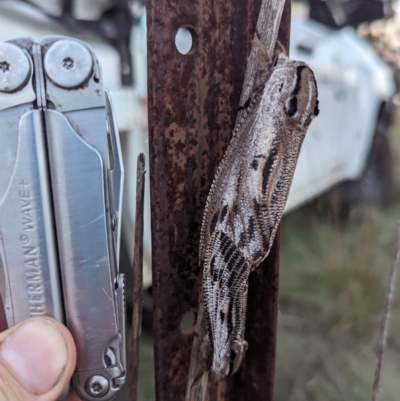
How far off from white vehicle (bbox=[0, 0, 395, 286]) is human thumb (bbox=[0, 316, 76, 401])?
25.1 inches

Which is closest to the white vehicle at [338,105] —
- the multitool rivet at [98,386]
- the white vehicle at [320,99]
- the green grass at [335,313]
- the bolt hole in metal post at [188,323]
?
the white vehicle at [320,99]

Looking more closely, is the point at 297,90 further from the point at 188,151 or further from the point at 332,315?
the point at 332,315

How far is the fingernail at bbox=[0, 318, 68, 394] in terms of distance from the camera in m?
0.47

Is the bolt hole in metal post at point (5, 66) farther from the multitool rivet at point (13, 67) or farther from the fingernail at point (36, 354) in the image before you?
the fingernail at point (36, 354)

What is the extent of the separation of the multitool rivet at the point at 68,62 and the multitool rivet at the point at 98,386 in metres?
0.35

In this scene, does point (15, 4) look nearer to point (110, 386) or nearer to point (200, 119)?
point (200, 119)

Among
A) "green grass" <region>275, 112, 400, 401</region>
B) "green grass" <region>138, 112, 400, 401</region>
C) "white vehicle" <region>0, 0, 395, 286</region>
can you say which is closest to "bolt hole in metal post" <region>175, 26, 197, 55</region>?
"white vehicle" <region>0, 0, 395, 286</region>

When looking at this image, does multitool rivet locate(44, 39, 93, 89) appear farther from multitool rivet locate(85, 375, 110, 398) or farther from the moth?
multitool rivet locate(85, 375, 110, 398)

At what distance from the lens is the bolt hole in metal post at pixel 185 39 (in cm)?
49

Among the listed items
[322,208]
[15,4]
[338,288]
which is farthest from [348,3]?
[15,4]

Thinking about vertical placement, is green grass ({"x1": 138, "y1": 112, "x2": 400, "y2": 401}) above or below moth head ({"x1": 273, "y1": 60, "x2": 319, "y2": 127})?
below

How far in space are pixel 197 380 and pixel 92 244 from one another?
0.24 m

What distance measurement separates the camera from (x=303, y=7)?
184cm

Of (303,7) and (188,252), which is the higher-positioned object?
(303,7)
